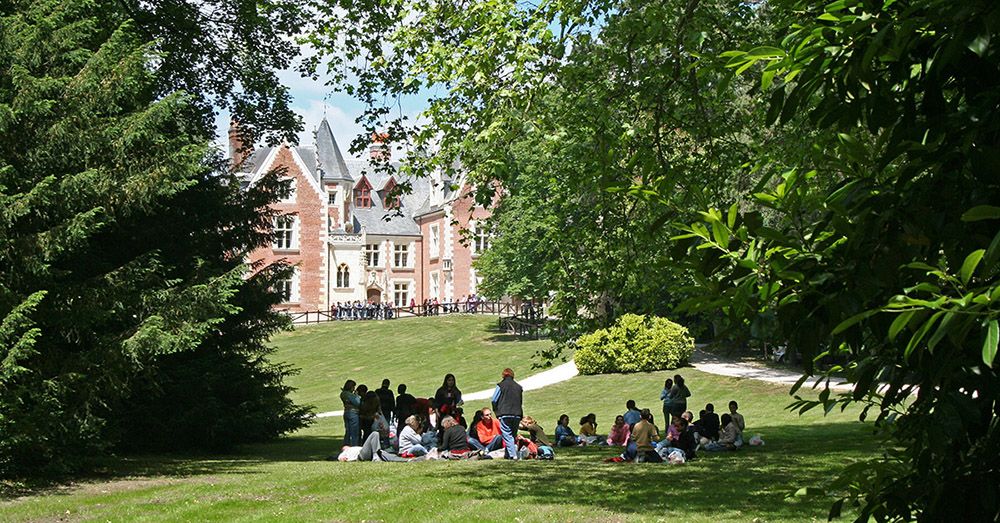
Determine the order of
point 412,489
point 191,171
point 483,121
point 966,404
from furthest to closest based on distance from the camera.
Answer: point 191,171 → point 412,489 → point 483,121 → point 966,404

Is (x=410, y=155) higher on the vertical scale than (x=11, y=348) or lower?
higher

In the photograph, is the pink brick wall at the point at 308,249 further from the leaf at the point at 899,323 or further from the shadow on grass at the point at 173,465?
the leaf at the point at 899,323

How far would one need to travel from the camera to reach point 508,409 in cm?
1961

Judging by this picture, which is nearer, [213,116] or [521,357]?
[213,116]

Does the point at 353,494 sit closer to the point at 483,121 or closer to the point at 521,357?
the point at 483,121

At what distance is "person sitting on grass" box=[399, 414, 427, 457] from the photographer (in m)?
19.4

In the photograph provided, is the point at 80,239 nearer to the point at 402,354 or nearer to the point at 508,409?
the point at 508,409

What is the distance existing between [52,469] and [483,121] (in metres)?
8.09

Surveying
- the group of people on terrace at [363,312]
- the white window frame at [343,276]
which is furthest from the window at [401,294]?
the group of people on terrace at [363,312]

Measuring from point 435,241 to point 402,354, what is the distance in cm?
3171

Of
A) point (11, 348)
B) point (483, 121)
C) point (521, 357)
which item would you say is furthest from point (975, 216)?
point (521, 357)

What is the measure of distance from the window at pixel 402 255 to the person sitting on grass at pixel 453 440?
6881 cm

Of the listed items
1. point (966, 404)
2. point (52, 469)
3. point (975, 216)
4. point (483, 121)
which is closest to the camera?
point (975, 216)

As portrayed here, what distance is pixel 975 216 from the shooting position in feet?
8.48
